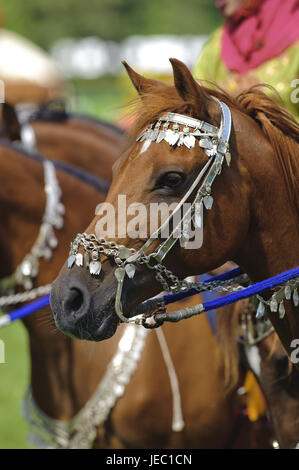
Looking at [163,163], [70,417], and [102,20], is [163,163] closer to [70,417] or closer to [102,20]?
[70,417]

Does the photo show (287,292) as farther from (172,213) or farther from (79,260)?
(79,260)

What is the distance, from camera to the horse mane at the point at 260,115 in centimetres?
207

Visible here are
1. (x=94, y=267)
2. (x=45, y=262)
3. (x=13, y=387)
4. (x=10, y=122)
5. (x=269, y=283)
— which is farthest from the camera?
(x=13, y=387)

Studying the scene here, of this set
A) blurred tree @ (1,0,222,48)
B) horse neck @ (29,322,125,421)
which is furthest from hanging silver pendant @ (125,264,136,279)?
blurred tree @ (1,0,222,48)

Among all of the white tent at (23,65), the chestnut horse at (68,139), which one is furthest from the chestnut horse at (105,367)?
the white tent at (23,65)

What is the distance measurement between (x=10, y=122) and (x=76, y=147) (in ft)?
3.10

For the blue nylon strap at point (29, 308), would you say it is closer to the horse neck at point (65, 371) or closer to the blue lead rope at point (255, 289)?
the horse neck at point (65, 371)

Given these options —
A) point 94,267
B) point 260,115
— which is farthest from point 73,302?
point 260,115

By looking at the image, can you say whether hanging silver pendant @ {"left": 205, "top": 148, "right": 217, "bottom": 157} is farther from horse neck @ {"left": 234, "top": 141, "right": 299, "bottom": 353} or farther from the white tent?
the white tent

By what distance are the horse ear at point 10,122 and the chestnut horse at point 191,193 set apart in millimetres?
1664

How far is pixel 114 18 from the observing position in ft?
148

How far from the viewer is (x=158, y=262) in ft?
6.60
